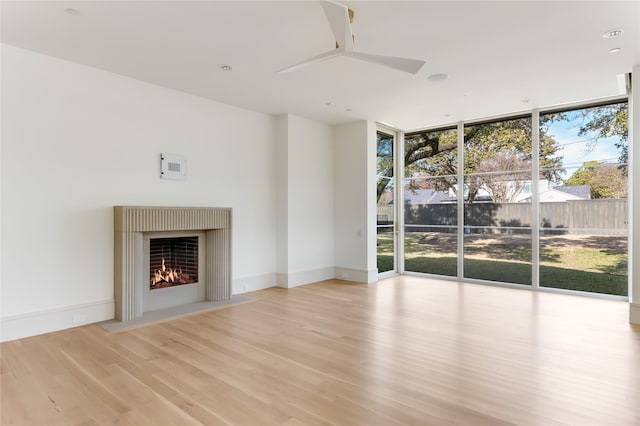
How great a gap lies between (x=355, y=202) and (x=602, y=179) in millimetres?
3890

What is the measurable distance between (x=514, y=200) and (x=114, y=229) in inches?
244

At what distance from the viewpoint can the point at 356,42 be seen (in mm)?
3541

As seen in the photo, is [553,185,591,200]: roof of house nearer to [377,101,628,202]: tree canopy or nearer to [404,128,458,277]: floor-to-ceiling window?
[377,101,628,202]: tree canopy

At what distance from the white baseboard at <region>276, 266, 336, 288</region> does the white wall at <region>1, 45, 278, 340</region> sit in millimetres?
1711

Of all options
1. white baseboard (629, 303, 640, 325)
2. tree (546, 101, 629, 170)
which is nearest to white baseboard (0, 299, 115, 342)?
white baseboard (629, 303, 640, 325)

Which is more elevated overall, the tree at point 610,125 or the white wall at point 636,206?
the tree at point 610,125

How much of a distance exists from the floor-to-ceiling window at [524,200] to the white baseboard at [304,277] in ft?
5.76

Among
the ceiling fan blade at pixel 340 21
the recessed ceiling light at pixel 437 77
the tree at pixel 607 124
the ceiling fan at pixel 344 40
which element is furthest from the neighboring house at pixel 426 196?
the ceiling fan blade at pixel 340 21

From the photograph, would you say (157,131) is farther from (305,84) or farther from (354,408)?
(354,408)

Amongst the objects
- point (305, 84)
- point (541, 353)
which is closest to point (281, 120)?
point (305, 84)

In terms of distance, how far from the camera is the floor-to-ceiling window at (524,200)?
215 inches

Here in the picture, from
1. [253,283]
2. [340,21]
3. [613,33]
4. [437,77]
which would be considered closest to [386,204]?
[253,283]

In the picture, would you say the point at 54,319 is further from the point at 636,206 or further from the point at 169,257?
the point at 636,206

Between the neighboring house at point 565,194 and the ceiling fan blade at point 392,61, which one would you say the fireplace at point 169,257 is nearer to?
the ceiling fan blade at point 392,61
